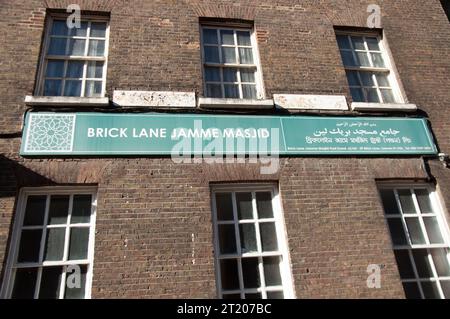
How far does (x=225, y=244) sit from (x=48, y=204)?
2749 mm

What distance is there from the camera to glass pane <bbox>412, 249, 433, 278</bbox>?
Result: 5.96 meters

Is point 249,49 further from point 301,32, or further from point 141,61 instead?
point 141,61

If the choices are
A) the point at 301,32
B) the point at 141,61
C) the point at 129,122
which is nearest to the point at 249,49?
the point at 301,32

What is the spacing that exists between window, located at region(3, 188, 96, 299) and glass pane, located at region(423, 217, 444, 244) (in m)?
5.50

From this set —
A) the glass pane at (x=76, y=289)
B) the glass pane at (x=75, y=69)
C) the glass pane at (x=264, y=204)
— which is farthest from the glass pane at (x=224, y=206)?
the glass pane at (x=75, y=69)

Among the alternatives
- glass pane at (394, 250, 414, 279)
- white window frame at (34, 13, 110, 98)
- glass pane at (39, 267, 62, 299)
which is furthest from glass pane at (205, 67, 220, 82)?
glass pane at (394, 250, 414, 279)

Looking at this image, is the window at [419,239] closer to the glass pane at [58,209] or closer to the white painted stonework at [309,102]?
the white painted stonework at [309,102]

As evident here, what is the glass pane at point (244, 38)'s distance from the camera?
7.52 metres

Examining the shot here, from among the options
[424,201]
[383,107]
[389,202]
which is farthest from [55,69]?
[424,201]

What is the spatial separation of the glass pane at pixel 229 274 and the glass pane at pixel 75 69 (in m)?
4.21

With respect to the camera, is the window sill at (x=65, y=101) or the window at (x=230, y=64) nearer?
the window sill at (x=65, y=101)

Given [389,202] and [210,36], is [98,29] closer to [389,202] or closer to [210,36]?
[210,36]

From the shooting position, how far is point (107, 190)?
18.0 ft

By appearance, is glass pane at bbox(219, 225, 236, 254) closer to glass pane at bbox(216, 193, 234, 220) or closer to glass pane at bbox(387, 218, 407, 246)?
glass pane at bbox(216, 193, 234, 220)
